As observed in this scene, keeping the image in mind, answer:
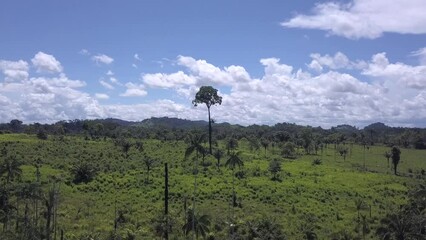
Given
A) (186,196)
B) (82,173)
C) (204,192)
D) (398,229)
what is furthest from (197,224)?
(82,173)

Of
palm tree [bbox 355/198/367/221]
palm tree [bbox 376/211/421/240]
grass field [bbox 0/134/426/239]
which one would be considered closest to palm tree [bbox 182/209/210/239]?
grass field [bbox 0/134/426/239]

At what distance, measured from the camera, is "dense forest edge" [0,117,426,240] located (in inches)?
2601

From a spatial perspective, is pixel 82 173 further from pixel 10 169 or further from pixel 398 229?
pixel 398 229

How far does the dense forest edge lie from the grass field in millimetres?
196

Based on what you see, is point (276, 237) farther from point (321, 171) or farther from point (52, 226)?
point (321, 171)

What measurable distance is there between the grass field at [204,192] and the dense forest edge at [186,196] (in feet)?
0.64

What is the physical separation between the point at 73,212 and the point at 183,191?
62.0ft

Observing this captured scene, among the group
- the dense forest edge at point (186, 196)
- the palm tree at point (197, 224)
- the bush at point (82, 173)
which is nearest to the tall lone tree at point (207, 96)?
the dense forest edge at point (186, 196)

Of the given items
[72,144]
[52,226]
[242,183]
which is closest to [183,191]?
[242,183]

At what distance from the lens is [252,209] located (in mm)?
78562

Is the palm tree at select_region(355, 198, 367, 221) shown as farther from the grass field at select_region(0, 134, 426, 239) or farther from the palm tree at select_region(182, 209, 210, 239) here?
the palm tree at select_region(182, 209, 210, 239)

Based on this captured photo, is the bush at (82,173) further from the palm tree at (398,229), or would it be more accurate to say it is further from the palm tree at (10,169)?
the palm tree at (398,229)

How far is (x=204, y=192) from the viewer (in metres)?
84.7

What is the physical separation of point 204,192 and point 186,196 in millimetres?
7335
